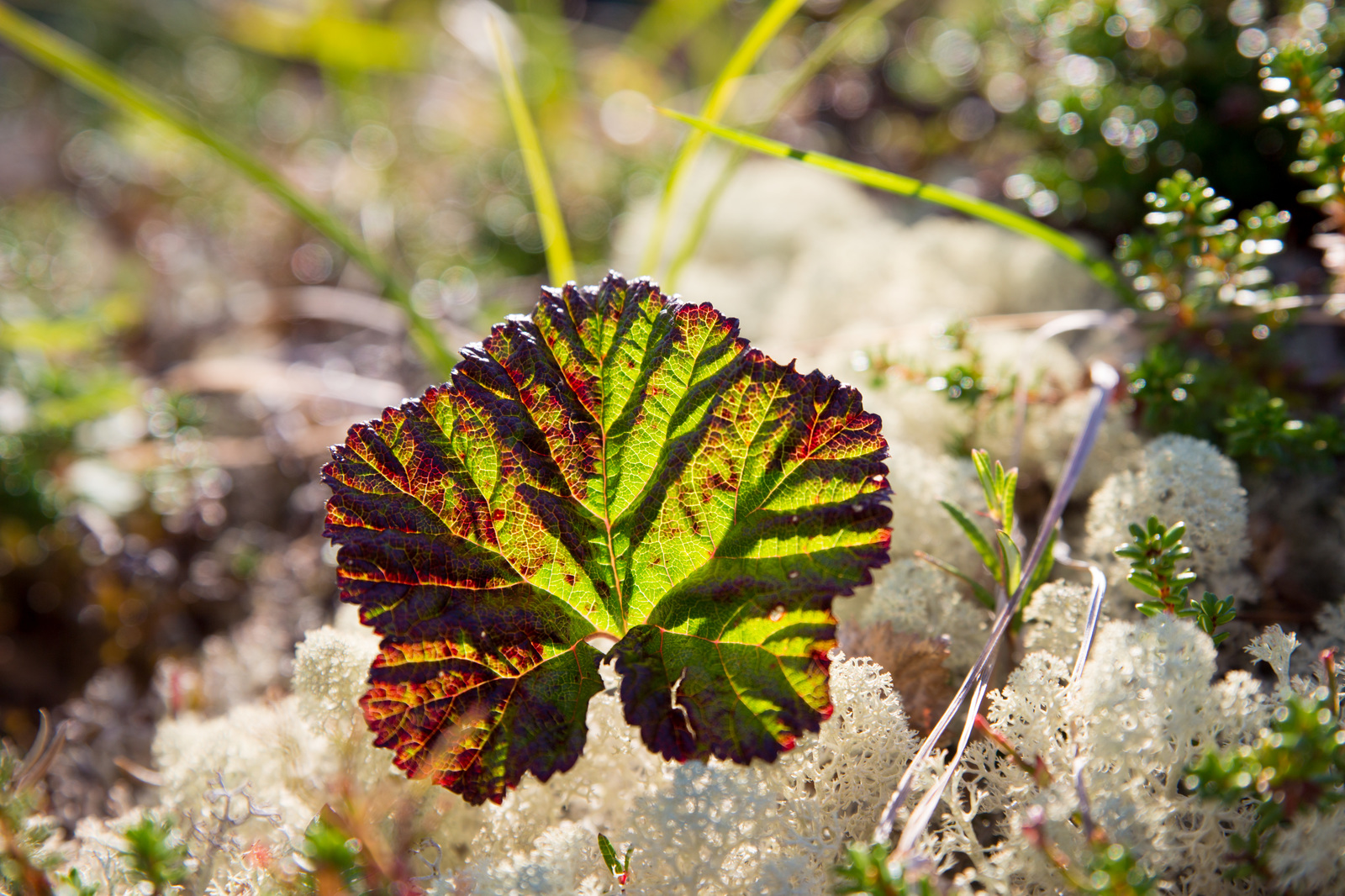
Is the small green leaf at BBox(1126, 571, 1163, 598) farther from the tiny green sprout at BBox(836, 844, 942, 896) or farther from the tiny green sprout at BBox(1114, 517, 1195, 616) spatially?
the tiny green sprout at BBox(836, 844, 942, 896)

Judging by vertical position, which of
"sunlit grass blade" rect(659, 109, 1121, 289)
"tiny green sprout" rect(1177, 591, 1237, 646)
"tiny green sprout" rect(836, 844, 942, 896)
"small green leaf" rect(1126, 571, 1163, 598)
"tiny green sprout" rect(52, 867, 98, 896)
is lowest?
"tiny green sprout" rect(52, 867, 98, 896)

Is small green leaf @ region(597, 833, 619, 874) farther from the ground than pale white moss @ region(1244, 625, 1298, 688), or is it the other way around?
pale white moss @ region(1244, 625, 1298, 688)

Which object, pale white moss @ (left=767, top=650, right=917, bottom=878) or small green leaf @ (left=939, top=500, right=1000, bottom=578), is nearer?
pale white moss @ (left=767, top=650, right=917, bottom=878)

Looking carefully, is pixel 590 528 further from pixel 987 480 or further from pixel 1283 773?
pixel 1283 773

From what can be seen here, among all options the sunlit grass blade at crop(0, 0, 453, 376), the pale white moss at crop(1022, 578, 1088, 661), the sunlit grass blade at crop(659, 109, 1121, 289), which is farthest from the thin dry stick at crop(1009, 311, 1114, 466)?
the sunlit grass blade at crop(0, 0, 453, 376)

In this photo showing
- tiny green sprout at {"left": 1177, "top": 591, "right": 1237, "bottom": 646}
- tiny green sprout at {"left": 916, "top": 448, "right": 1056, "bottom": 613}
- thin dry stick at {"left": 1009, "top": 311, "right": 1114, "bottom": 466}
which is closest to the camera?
tiny green sprout at {"left": 1177, "top": 591, "right": 1237, "bottom": 646}

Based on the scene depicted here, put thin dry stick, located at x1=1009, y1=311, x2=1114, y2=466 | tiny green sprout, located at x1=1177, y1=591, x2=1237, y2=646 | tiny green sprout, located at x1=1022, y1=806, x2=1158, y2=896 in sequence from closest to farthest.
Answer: tiny green sprout, located at x1=1022, y1=806, x2=1158, y2=896 → tiny green sprout, located at x1=1177, y1=591, x2=1237, y2=646 → thin dry stick, located at x1=1009, y1=311, x2=1114, y2=466

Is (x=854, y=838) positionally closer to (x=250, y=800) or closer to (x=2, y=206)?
(x=250, y=800)
